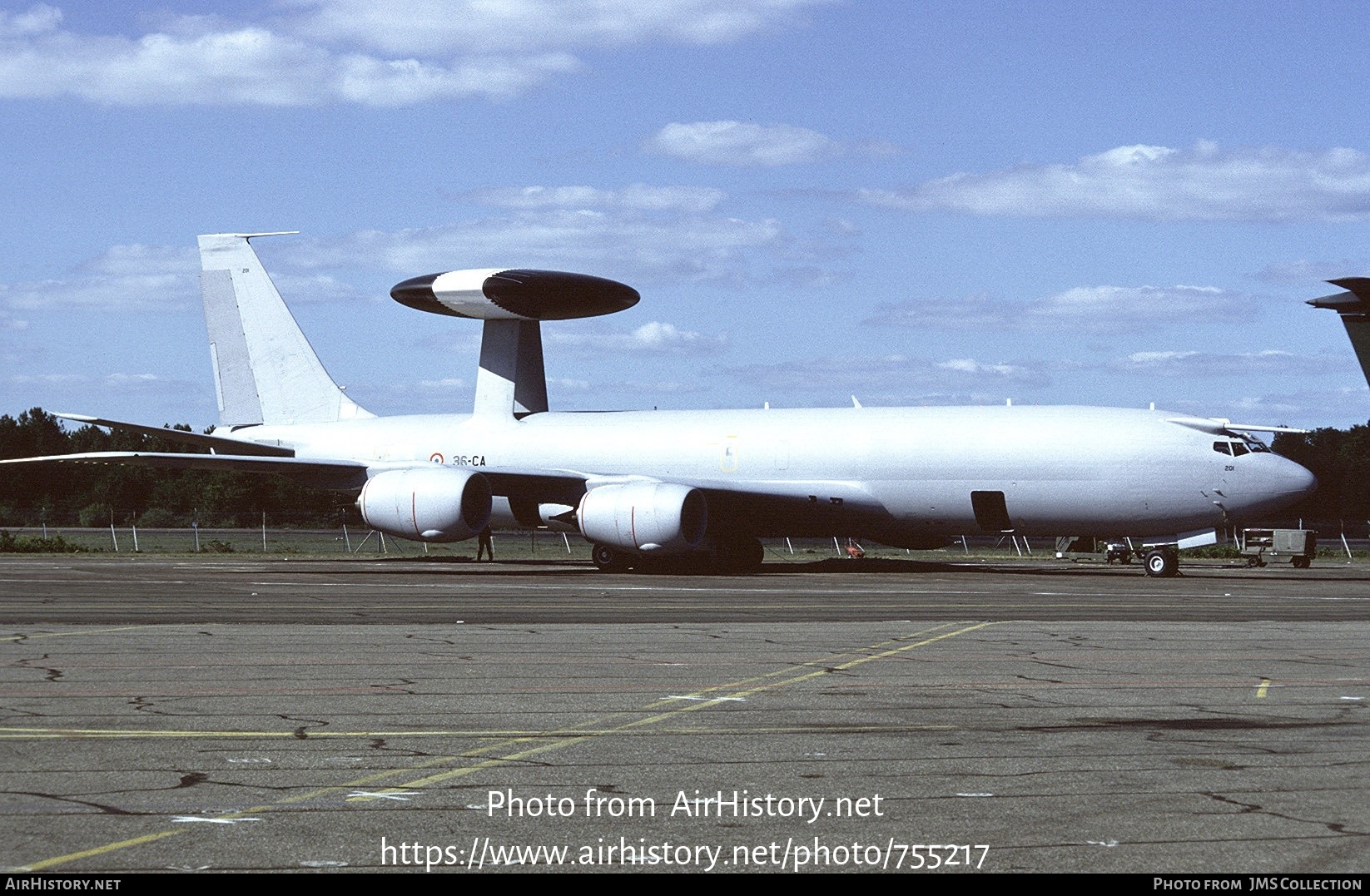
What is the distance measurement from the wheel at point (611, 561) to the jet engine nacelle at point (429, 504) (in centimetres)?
342

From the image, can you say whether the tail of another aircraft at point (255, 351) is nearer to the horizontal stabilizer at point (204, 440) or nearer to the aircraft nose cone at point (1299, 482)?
the horizontal stabilizer at point (204, 440)

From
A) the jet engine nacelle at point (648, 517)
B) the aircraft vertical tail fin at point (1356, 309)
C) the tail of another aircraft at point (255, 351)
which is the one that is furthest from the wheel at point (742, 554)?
the aircraft vertical tail fin at point (1356, 309)

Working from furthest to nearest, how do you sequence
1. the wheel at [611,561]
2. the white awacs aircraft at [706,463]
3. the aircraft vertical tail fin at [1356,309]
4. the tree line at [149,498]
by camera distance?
1. the tree line at [149,498]
2. the wheel at [611,561]
3. the white awacs aircraft at [706,463]
4. the aircraft vertical tail fin at [1356,309]

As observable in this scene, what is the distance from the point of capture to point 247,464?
4047 cm

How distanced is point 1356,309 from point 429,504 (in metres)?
27.2

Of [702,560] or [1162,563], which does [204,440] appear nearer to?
[702,560]

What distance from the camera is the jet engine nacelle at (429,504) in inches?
1449

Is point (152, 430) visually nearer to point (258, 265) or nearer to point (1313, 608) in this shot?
point (258, 265)

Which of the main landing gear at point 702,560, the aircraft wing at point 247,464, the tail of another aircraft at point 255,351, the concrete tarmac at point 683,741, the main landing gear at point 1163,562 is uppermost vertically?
the tail of another aircraft at point 255,351

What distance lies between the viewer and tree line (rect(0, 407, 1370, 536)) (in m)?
84.8

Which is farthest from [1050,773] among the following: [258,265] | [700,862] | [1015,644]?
[258,265]

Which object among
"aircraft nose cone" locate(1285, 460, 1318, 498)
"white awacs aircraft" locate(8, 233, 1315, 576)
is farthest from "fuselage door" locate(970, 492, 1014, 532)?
"aircraft nose cone" locate(1285, 460, 1318, 498)

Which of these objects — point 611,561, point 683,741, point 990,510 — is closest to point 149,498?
point 611,561
